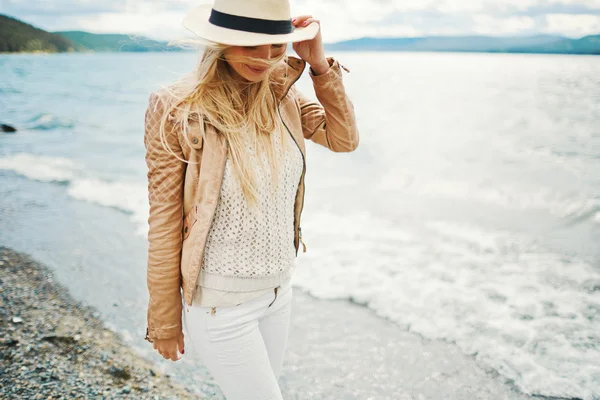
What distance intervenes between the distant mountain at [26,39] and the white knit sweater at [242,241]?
13225 centimetres

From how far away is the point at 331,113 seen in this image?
228 centimetres

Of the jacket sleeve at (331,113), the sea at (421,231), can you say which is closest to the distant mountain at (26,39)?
the sea at (421,231)

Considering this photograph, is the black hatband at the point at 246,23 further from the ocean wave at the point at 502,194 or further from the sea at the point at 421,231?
the ocean wave at the point at 502,194

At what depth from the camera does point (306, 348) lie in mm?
4820

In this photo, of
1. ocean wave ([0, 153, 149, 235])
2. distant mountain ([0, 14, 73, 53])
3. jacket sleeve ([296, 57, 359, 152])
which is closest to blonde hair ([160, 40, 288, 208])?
jacket sleeve ([296, 57, 359, 152])

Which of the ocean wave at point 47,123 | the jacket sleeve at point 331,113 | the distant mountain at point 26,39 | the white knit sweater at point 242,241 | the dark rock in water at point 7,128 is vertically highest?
the jacket sleeve at point 331,113

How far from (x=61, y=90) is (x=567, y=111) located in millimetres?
35354

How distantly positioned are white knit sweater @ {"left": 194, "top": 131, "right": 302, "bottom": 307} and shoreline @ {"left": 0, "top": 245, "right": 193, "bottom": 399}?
2.22m

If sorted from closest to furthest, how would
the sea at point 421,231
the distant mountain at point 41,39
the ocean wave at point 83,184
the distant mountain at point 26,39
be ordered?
1. the sea at point 421,231
2. the ocean wave at point 83,184
3. the distant mountain at point 41,39
4. the distant mountain at point 26,39

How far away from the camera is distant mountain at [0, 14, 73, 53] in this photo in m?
115

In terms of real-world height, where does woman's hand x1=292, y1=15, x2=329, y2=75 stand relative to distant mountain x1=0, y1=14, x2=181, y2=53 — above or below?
above

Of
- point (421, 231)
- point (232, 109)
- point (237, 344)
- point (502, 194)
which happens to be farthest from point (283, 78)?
point (502, 194)

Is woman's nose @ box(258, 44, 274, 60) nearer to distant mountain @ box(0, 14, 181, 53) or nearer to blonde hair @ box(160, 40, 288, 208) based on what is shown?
blonde hair @ box(160, 40, 288, 208)

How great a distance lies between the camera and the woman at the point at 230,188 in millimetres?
1814
